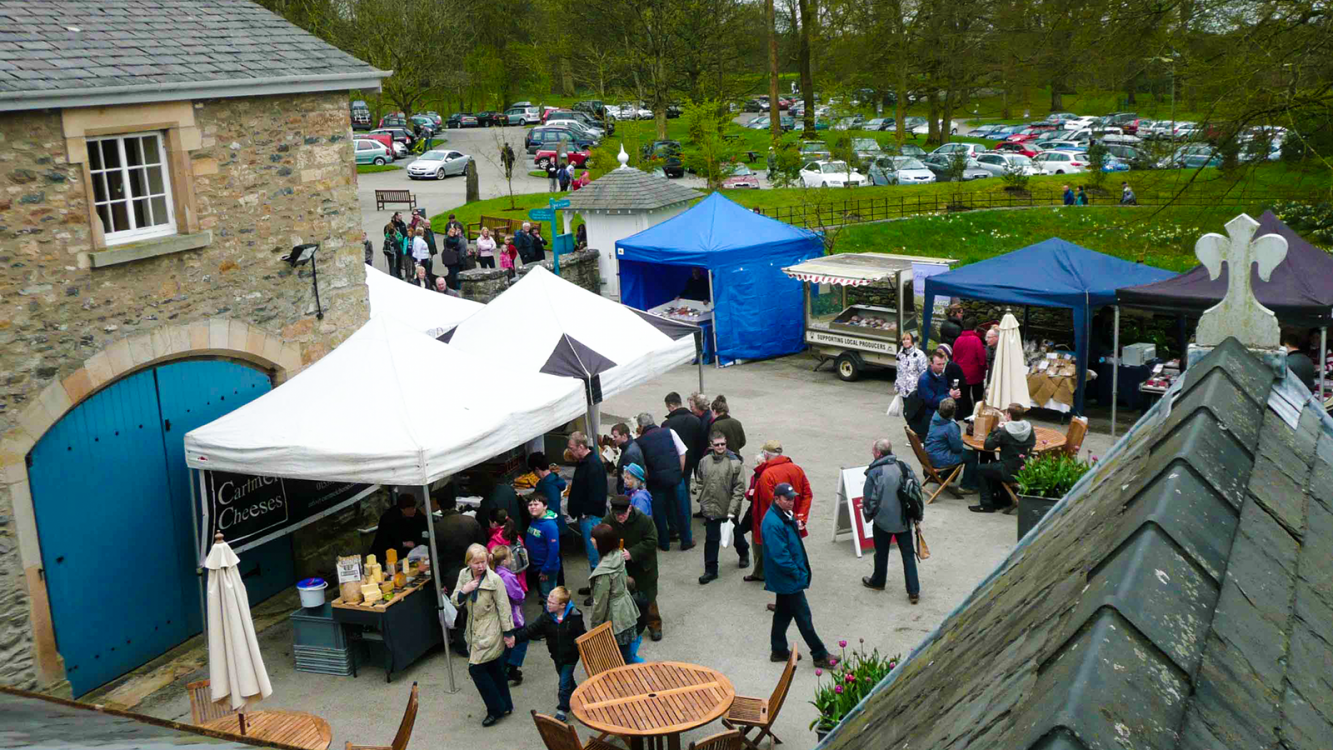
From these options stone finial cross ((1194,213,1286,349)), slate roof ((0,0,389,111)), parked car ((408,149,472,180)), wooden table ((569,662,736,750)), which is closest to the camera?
stone finial cross ((1194,213,1286,349))

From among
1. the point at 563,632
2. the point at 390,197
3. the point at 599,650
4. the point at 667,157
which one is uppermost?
the point at 667,157

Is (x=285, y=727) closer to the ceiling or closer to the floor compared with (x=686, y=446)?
closer to the floor

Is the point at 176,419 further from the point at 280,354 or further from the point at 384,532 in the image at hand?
the point at 384,532

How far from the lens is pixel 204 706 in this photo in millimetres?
8500

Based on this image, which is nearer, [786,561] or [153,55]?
[786,561]

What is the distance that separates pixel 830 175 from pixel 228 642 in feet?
112

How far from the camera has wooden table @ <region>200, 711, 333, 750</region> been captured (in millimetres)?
7871

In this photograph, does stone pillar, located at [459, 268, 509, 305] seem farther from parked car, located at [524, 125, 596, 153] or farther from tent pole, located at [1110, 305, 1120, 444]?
parked car, located at [524, 125, 596, 153]

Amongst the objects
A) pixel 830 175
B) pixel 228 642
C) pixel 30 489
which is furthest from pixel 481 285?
pixel 830 175

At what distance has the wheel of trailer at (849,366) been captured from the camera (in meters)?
19.0

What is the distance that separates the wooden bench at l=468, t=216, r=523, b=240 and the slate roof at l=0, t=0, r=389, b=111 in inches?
667

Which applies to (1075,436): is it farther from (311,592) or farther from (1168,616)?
(1168,616)

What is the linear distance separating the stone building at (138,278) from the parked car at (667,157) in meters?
31.5

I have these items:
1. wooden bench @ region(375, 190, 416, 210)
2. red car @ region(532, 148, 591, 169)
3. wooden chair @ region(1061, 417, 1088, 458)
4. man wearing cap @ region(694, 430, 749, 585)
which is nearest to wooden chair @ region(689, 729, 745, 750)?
man wearing cap @ region(694, 430, 749, 585)
